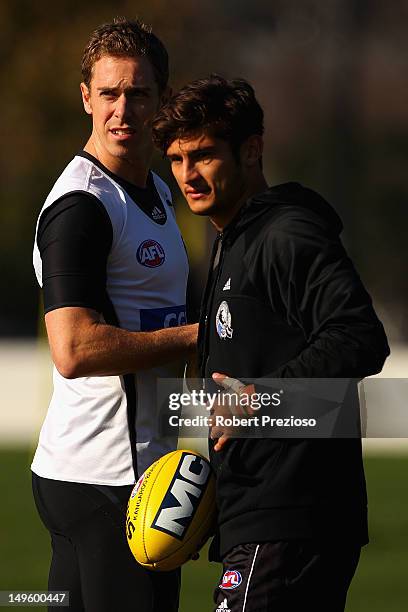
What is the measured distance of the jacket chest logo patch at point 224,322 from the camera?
3.83m

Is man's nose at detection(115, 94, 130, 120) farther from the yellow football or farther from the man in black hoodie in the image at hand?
the yellow football

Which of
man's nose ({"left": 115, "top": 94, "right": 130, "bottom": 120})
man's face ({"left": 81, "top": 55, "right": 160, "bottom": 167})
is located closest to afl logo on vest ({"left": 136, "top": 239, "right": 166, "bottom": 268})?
man's face ({"left": 81, "top": 55, "right": 160, "bottom": 167})

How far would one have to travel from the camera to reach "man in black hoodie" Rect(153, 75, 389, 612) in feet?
11.9

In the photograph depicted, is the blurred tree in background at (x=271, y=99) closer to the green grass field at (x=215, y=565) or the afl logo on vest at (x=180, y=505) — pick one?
the green grass field at (x=215, y=565)

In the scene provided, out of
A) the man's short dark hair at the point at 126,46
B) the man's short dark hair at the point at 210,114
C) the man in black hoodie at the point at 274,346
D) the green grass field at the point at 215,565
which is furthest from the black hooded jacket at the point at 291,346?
the green grass field at the point at 215,565

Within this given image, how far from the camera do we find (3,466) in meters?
13.1

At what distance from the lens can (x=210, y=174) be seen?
3898 millimetres

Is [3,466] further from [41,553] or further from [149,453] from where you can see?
[149,453]

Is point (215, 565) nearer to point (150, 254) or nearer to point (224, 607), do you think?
point (150, 254)

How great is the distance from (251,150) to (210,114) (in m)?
0.16

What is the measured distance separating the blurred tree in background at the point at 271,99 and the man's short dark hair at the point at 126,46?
14044mm

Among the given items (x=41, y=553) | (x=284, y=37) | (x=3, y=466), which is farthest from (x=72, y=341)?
(x=284, y=37)

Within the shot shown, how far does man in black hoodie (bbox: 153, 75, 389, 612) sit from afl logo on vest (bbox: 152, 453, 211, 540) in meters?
0.11

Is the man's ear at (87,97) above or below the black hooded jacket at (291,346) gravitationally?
above
